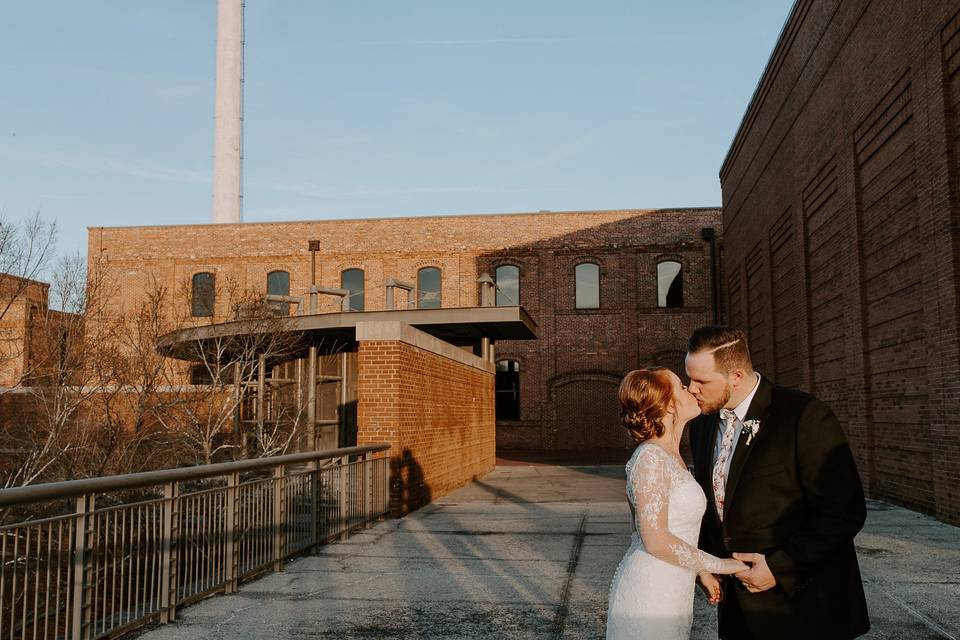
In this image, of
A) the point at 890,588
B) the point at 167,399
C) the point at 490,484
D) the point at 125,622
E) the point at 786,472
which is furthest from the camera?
the point at 167,399

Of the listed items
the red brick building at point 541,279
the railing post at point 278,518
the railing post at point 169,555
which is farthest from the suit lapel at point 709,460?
the red brick building at point 541,279

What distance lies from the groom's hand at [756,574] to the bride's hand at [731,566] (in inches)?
0.5

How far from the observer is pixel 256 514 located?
7246 mm

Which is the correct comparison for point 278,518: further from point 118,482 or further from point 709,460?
point 709,460

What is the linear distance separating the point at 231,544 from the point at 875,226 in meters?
10.8

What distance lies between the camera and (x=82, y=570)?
4.89 meters

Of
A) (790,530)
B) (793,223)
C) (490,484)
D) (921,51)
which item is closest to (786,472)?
(790,530)

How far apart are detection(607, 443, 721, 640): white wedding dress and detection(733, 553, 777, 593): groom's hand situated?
13 centimetres

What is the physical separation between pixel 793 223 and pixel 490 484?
27.4ft

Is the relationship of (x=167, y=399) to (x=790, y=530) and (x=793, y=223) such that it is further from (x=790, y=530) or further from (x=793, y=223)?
(x=790, y=530)

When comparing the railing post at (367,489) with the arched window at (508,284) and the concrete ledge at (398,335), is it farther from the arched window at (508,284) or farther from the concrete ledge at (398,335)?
the arched window at (508,284)

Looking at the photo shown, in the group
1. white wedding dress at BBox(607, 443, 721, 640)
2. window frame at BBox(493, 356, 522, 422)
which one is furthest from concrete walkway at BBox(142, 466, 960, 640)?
window frame at BBox(493, 356, 522, 422)

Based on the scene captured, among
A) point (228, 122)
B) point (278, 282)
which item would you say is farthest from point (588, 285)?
point (228, 122)

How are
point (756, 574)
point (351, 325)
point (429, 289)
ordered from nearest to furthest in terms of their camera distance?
point (756, 574) < point (351, 325) < point (429, 289)
